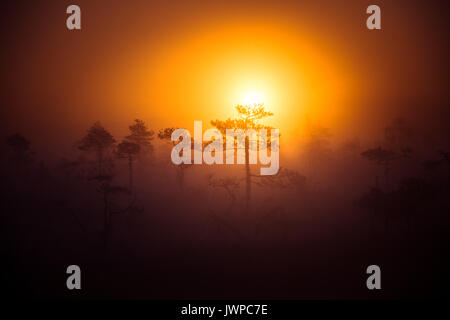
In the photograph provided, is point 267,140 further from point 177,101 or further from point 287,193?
point 177,101

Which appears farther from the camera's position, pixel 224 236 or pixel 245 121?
pixel 224 236

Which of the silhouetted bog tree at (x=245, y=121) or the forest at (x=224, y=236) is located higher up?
the silhouetted bog tree at (x=245, y=121)

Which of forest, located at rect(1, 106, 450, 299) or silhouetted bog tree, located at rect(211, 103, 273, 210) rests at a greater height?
silhouetted bog tree, located at rect(211, 103, 273, 210)

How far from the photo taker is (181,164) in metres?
26.7

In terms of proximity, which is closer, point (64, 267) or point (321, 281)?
point (321, 281)

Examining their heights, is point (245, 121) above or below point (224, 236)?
above

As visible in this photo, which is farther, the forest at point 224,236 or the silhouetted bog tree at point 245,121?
the silhouetted bog tree at point 245,121

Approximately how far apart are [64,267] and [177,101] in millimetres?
152985

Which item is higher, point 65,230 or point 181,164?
point 181,164

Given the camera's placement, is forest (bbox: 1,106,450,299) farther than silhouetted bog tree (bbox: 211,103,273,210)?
No
